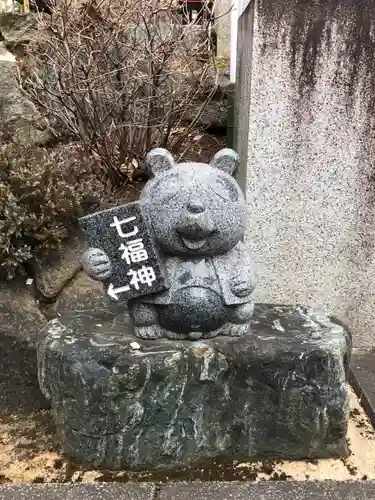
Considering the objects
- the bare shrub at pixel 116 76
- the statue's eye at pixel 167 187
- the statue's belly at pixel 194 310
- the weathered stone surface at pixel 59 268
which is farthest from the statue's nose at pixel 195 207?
the bare shrub at pixel 116 76

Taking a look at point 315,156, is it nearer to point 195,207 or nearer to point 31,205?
point 195,207

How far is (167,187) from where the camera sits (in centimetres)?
236

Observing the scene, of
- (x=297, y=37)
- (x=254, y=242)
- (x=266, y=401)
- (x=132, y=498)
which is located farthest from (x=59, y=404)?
(x=297, y=37)

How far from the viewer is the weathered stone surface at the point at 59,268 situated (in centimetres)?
356

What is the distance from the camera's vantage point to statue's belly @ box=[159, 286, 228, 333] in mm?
2393

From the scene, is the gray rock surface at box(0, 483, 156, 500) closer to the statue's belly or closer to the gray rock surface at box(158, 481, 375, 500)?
the gray rock surface at box(158, 481, 375, 500)

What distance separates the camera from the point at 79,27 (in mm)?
4695

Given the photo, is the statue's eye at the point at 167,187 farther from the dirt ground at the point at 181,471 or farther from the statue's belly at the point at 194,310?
the dirt ground at the point at 181,471

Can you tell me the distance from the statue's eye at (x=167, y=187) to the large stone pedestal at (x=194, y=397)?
72cm

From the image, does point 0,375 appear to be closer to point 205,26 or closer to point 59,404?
point 59,404

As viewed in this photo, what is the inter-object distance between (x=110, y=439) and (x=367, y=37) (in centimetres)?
281

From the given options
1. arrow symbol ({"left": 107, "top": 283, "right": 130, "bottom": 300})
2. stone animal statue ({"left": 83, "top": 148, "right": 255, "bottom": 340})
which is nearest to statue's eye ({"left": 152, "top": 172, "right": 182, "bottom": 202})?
stone animal statue ({"left": 83, "top": 148, "right": 255, "bottom": 340})

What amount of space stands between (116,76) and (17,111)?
1.27 metres

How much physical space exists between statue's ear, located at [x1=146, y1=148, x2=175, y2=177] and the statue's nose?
26 centimetres
